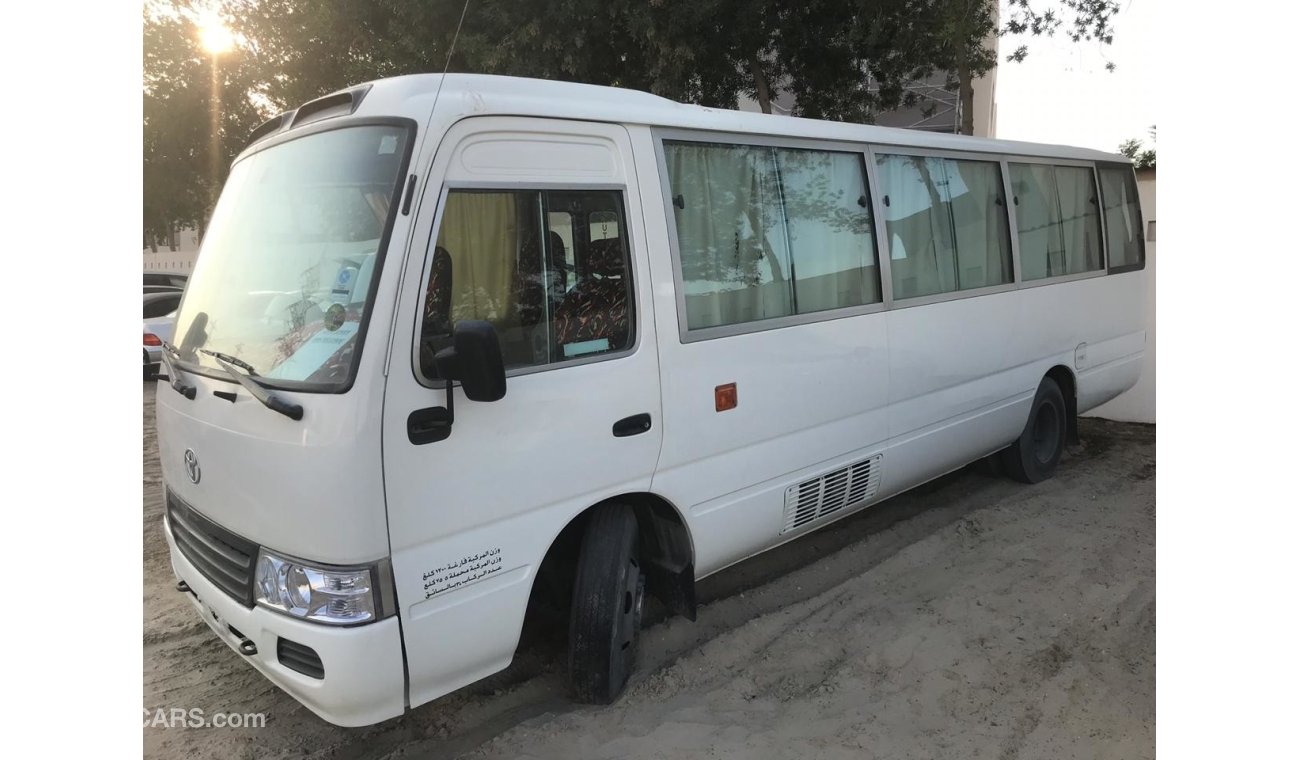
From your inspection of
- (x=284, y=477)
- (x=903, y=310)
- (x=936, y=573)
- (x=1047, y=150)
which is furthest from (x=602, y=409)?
(x=1047, y=150)

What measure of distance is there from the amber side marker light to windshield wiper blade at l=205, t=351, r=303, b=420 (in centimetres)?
184

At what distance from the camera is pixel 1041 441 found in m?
6.76

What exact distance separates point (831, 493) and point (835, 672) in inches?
41.2

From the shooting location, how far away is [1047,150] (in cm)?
646

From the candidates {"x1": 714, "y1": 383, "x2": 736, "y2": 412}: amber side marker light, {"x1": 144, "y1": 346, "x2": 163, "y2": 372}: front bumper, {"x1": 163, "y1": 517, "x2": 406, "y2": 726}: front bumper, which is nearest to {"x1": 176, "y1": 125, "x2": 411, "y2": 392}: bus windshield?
{"x1": 163, "y1": 517, "x2": 406, "y2": 726}: front bumper

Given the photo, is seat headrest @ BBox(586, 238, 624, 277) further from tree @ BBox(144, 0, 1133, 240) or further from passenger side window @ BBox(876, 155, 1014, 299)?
tree @ BBox(144, 0, 1133, 240)

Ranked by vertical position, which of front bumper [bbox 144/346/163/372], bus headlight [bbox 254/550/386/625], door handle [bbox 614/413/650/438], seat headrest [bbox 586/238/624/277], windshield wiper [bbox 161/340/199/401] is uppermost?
seat headrest [bbox 586/238/624/277]

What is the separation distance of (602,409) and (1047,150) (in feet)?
16.1

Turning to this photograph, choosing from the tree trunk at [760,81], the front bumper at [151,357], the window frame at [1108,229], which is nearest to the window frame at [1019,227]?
the window frame at [1108,229]

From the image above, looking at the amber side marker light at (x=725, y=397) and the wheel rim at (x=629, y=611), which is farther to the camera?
the amber side marker light at (x=725, y=397)

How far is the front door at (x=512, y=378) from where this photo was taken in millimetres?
2879

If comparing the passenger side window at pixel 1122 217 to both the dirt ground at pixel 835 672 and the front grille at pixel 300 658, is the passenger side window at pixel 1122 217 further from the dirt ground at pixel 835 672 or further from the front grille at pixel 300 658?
the front grille at pixel 300 658

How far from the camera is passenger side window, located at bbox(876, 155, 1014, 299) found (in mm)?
5023

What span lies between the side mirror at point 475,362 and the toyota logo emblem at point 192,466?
1.19 meters
